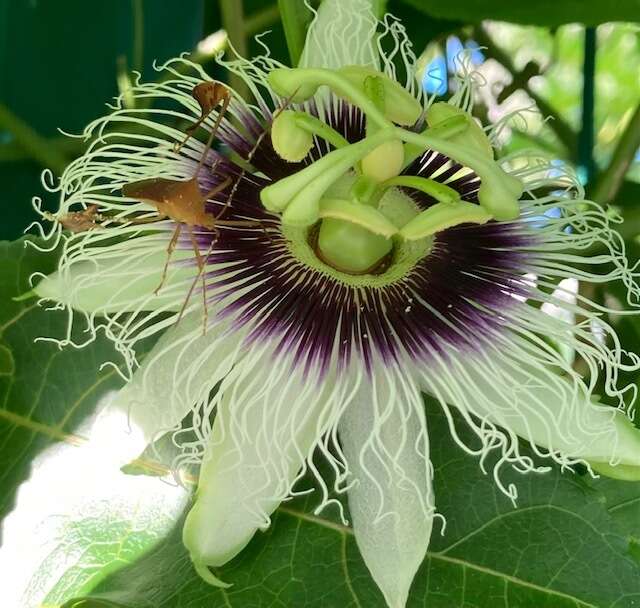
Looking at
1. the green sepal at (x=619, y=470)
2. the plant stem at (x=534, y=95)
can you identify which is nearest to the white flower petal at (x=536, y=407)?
the green sepal at (x=619, y=470)

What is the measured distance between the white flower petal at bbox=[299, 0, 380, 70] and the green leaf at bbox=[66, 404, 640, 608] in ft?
1.52

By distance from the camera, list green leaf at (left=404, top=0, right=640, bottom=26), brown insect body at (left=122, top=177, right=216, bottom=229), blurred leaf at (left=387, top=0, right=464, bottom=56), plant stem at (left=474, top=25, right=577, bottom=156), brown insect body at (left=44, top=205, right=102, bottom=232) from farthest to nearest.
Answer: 1. plant stem at (left=474, top=25, right=577, bottom=156)
2. blurred leaf at (left=387, top=0, right=464, bottom=56)
3. green leaf at (left=404, top=0, right=640, bottom=26)
4. brown insect body at (left=44, top=205, right=102, bottom=232)
5. brown insect body at (left=122, top=177, right=216, bottom=229)

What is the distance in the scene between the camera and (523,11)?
1313mm

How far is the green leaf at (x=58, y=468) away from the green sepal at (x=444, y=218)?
35 cm

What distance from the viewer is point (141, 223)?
1008 millimetres

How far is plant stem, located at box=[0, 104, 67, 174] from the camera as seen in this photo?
4.34 feet

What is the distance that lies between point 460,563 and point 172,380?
338 mm

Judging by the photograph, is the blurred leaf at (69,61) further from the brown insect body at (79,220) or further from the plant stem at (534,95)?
the plant stem at (534,95)

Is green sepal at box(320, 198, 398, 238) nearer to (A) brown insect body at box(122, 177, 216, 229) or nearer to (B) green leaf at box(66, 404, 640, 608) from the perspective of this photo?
(A) brown insect body at box(122, 177, 216, 229)

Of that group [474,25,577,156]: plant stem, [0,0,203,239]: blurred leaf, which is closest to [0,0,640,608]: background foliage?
[0,0,203,239]: blurred leaf

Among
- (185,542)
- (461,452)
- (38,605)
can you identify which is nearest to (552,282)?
(461,452)

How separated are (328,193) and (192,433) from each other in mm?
305

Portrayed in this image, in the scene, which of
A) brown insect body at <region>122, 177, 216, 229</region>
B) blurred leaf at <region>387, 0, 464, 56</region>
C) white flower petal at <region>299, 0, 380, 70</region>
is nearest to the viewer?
brown insect body at <region>122, 177, 216, 229</region>

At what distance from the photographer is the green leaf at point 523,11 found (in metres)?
1.28
